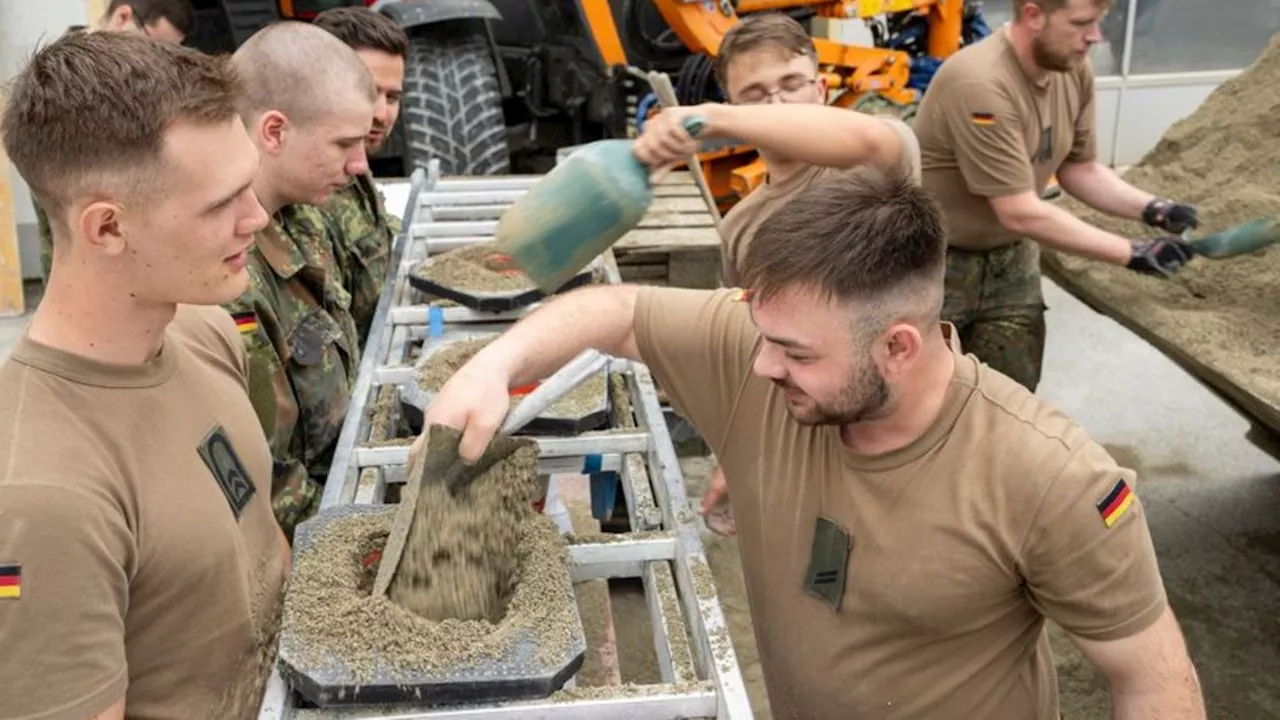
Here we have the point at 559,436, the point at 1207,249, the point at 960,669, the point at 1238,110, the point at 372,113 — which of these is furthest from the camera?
the point at 1238,110

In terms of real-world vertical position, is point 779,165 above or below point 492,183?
above

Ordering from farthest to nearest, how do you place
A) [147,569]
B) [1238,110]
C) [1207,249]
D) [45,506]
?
1. [1238,110]
2. [1207,249]
3. [147,569]
4. [45,506]

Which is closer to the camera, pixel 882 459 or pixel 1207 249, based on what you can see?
pixel 882 459

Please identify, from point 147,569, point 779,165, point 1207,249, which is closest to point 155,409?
point 147,569

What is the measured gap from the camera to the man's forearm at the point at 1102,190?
3859 millimetres

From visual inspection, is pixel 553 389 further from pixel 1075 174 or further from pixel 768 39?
pixel 1075 174

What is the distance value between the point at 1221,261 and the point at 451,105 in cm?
346

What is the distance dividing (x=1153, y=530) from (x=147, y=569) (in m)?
3.93

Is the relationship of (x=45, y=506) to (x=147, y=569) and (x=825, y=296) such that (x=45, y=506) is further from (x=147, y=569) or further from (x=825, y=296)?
(x=825, y=296)

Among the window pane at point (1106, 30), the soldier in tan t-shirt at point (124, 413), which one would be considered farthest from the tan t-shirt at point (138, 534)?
the window pane at point (1106, 30)

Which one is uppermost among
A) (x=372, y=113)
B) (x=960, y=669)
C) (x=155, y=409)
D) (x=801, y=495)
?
(x=372, y=113)

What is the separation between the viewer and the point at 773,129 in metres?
2.20

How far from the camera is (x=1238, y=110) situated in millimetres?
4219

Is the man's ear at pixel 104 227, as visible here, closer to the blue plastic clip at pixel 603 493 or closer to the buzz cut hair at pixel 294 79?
the buzz cut hair at pixel 294 79
